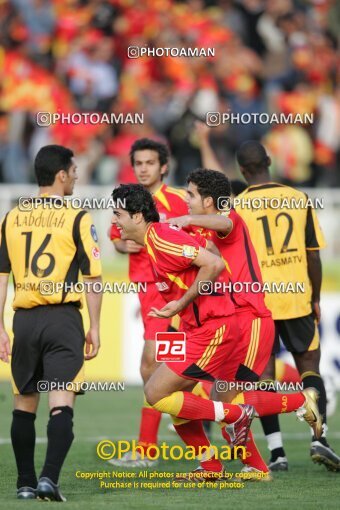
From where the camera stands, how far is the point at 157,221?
6.89 metres

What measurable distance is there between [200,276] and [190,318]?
42cm

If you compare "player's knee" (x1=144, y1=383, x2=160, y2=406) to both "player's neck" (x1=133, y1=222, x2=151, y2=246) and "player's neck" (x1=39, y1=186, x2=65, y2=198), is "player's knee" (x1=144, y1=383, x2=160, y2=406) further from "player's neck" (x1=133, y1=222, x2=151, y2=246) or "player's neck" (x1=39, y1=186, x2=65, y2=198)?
"player's neck" (x1=39, y1=186, x2=65, y2=198)

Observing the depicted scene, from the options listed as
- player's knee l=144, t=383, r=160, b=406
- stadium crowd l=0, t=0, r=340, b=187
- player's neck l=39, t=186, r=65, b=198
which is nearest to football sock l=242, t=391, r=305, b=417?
player's knee l=144, t=383, r=160, b=406

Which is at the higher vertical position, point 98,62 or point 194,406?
point 98,62

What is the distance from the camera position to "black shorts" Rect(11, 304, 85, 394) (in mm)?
6254

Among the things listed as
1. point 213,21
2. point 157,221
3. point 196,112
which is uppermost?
point 213,21

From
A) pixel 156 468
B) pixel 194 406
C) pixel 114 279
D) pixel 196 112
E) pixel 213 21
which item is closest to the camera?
pixel 194 406

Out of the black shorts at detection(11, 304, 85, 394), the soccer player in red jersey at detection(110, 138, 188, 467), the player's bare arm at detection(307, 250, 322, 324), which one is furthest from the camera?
the soccer player in red jersey at detection(110, 138, 188, 467)

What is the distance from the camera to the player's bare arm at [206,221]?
6.70 metres

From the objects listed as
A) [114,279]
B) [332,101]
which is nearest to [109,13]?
[332,101]

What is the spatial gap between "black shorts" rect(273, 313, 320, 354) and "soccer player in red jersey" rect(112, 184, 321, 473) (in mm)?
1315

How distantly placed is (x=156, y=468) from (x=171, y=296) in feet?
5.41

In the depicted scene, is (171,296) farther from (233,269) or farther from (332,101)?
(332,101)

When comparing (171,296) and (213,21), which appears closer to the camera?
(171,296)
